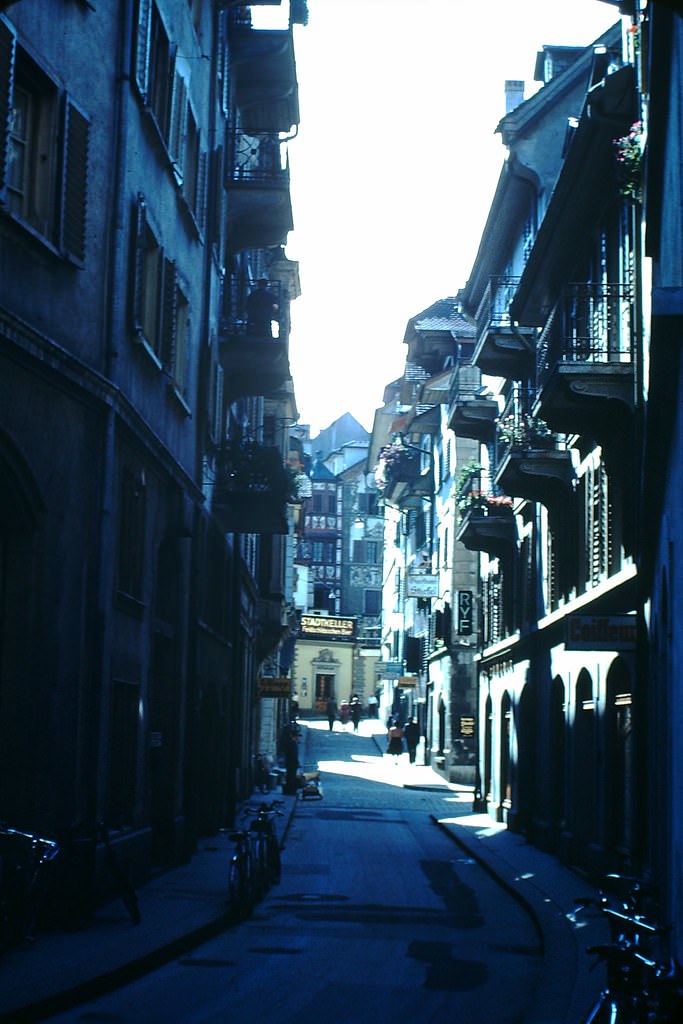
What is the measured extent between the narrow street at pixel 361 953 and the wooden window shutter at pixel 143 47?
9.63 meters

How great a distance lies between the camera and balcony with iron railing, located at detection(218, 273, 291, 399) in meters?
28.2

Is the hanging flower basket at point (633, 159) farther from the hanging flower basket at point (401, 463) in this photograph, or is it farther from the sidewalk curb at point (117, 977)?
the hanging flower basket at point (401, 463)

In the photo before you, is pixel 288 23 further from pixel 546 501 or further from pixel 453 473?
pixel 453 473

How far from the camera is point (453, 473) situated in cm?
4975

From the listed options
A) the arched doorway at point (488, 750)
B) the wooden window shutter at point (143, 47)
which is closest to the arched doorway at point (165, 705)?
the wooden window shutter at point (143, 47)

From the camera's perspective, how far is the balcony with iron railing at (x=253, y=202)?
28047 mm

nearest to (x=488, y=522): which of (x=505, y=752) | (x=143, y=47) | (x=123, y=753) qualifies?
(x=505, y=752)

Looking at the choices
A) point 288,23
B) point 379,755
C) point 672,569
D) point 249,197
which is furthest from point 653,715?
point 379,755

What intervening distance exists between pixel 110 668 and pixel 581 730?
31.5 feet

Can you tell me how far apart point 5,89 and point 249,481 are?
13.8 m

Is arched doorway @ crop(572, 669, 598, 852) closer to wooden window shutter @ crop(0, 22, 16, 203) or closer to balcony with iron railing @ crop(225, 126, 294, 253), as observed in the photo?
balcony with iron railing @ crop(225, 126, 294, 253)

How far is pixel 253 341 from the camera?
92.4 ft

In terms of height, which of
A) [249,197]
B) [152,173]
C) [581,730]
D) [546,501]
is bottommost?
[581,730]

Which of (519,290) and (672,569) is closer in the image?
(672,569)
